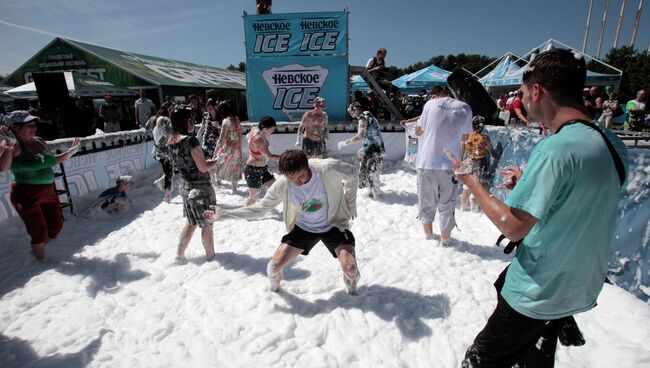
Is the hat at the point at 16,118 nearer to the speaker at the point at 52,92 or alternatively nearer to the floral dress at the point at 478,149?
the speaker at the point at 52,92

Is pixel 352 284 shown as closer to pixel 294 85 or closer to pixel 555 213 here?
pixel 555 213

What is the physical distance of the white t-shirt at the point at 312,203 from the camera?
2945 mm

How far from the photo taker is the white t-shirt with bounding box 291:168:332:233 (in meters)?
2.95

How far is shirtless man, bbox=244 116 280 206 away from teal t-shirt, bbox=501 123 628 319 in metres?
3.90

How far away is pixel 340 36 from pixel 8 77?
86.2 ft

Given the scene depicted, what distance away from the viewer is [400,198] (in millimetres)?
6473

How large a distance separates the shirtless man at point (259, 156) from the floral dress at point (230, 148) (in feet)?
2.88

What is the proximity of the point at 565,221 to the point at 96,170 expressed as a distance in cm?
738

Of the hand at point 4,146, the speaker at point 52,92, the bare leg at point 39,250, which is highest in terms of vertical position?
the speaker at point 52,92

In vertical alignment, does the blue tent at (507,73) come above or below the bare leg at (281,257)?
above

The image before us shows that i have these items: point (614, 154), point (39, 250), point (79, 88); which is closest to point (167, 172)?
point (39, 250)

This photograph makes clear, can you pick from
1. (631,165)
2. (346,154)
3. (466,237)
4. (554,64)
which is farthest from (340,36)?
(554,64)

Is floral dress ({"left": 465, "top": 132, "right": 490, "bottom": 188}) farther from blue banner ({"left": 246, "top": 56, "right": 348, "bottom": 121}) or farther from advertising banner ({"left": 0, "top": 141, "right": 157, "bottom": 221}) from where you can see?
advertising banner ({"left": 0, "top": 141, "right": 157, "bottom": 221})

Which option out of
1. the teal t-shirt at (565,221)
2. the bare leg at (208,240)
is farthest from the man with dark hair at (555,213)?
the bare leg at (208,240)
